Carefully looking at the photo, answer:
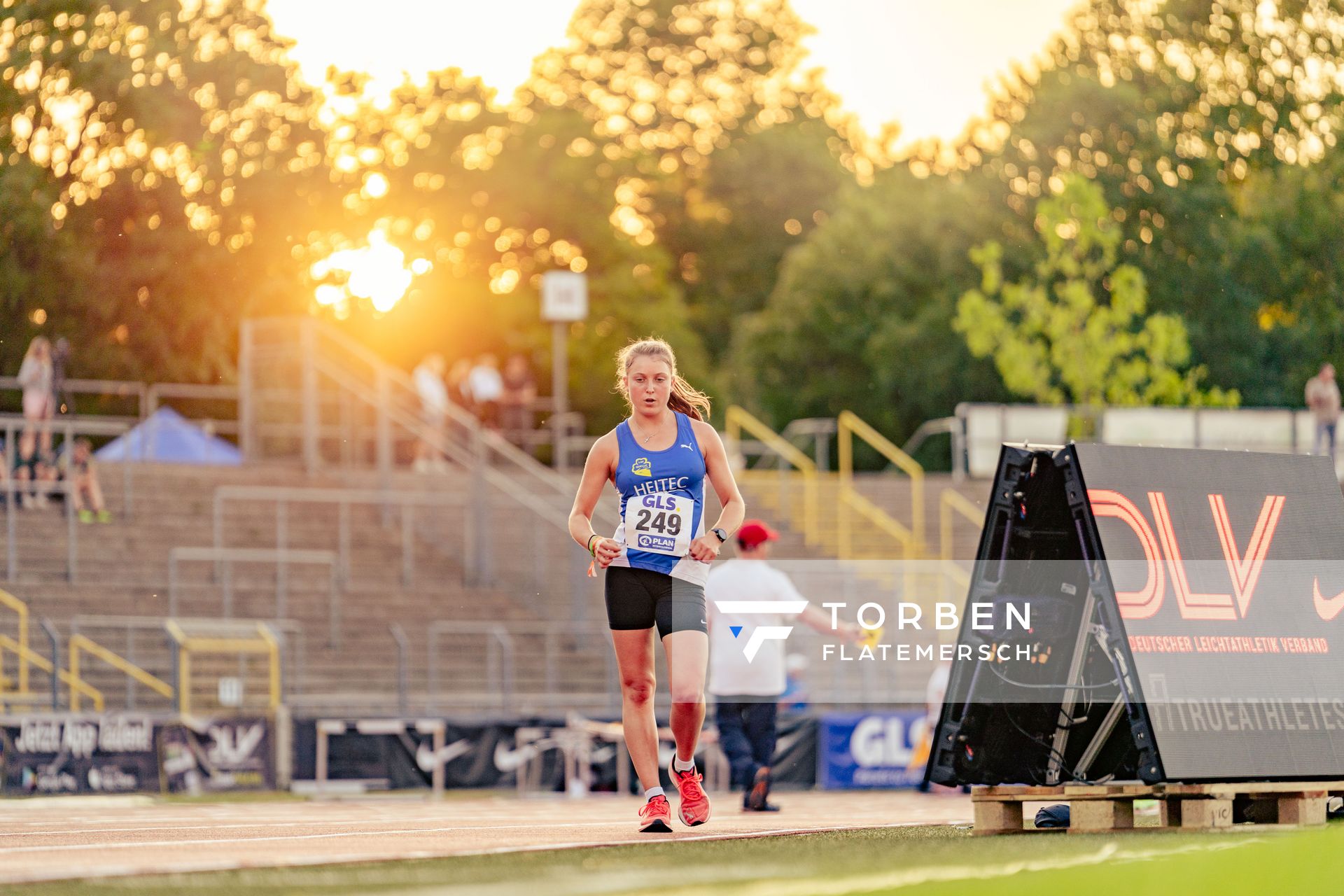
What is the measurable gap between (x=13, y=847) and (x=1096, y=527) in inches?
183

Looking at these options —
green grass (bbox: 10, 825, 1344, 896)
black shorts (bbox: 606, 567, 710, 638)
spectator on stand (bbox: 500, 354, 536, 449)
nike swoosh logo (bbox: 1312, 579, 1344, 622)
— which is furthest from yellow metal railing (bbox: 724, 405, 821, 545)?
green grass (bbox: 10, 825, 1344, 896)

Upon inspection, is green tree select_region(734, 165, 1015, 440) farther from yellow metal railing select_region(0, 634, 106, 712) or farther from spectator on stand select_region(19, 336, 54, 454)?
yellow metal railing select_region(0, 634, 106, 712)

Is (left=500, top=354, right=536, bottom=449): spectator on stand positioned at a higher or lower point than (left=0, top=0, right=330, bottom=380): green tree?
lower

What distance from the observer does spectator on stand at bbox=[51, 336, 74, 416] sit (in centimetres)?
2559

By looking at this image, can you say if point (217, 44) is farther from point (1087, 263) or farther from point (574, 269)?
point (574, 269)

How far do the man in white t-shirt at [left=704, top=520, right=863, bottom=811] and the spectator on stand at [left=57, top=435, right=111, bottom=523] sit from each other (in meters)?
13.2

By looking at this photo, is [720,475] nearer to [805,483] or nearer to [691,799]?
[691,799]

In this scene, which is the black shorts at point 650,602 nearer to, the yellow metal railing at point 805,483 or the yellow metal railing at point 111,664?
the yellow metal railing at point 111,664

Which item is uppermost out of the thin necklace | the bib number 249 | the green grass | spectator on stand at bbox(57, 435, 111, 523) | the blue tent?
the blue tent

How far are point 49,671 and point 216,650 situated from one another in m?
1.52

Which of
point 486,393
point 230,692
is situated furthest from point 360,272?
point 230,692

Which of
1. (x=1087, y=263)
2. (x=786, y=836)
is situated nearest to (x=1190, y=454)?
(x=786, y=836)

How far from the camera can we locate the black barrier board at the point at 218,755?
19.0 meters

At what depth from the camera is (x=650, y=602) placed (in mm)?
9023
